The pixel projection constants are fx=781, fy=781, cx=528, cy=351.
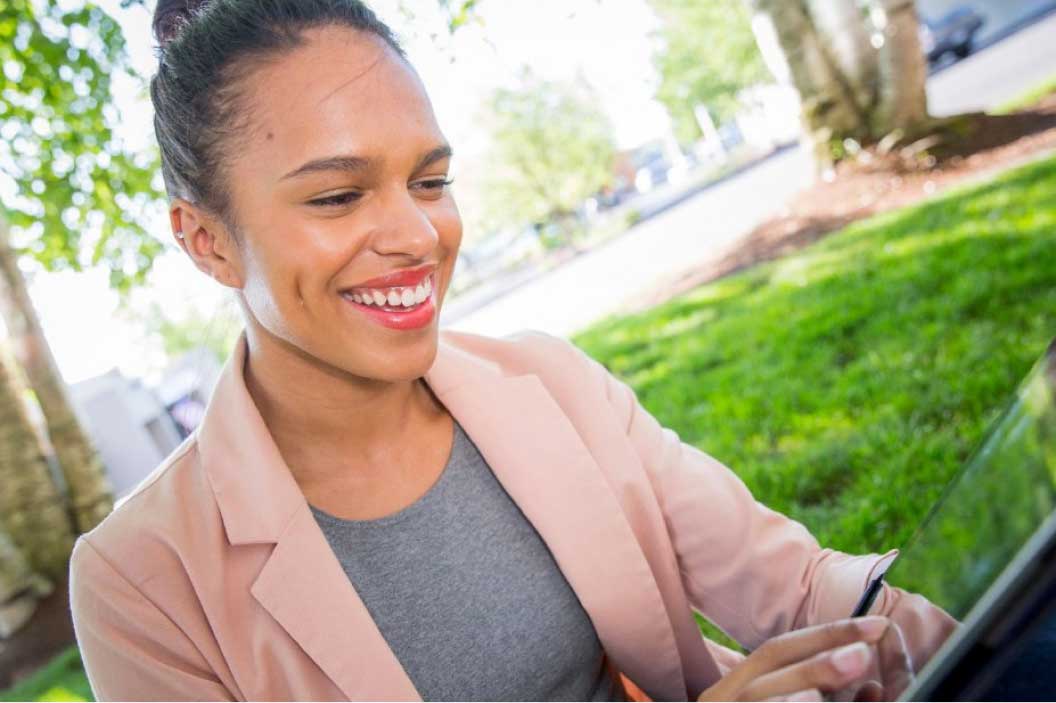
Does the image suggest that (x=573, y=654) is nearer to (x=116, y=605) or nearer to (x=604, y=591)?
(x=604, y=591)

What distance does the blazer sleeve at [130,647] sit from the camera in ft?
4.88

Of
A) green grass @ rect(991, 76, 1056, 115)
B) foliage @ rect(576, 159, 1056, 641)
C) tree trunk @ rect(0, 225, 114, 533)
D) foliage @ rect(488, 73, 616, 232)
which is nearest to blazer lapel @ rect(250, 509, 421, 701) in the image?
foliage @ rect(576, 159, 1056, 641)

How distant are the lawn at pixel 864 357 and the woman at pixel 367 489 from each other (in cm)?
127

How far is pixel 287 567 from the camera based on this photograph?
1.62 m

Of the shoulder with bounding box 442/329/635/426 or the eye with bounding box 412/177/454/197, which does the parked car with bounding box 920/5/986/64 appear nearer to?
the shoulder with bounding box 442/329/635/426

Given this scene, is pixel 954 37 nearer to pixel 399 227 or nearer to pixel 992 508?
pixel 399 227

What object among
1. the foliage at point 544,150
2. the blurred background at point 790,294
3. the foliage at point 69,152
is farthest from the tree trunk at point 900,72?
the foliage at point 544,150

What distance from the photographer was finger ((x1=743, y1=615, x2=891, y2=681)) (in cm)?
112

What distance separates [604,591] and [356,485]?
631 mm

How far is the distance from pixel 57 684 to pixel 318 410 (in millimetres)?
5048

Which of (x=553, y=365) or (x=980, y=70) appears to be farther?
(x=980, y=70)

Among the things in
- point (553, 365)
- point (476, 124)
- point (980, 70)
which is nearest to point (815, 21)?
point (553, 365)

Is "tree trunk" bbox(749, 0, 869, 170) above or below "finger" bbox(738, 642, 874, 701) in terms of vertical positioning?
below

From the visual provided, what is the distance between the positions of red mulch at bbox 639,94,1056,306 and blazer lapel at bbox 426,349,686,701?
614 cm
